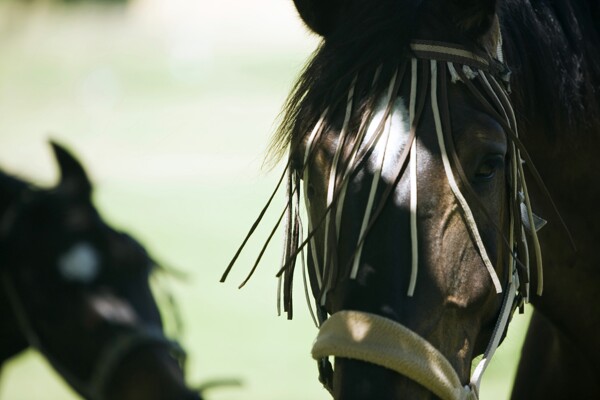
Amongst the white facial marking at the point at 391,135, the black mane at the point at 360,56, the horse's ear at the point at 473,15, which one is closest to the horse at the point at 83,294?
the black mane at the point at 360,56

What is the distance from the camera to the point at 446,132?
2066mm

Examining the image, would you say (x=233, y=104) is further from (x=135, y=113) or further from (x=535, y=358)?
(x=535, y=358)

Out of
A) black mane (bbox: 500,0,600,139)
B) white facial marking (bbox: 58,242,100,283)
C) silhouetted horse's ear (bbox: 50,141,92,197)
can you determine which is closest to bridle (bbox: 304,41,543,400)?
black mane (bbox: 500,0,600,139)

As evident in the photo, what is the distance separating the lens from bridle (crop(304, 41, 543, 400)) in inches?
75.3

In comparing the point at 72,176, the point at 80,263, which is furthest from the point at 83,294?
the point at 72,176

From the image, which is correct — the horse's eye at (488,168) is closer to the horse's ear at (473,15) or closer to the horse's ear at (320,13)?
the horse's ear at (473,15)

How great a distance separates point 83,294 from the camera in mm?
3520

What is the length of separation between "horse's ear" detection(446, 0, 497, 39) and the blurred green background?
49 cm

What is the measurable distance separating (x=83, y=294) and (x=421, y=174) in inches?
75.0

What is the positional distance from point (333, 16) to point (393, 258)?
2.49 ft

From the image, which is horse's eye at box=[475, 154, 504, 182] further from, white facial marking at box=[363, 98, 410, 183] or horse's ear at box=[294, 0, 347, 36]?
horse's ear at box=[294, 0, 347, 36]

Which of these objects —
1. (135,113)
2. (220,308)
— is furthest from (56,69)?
(220,308)

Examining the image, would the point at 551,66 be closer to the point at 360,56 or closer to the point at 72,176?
the point at 360,56

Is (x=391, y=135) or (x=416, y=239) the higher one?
(x=391, y=135)
